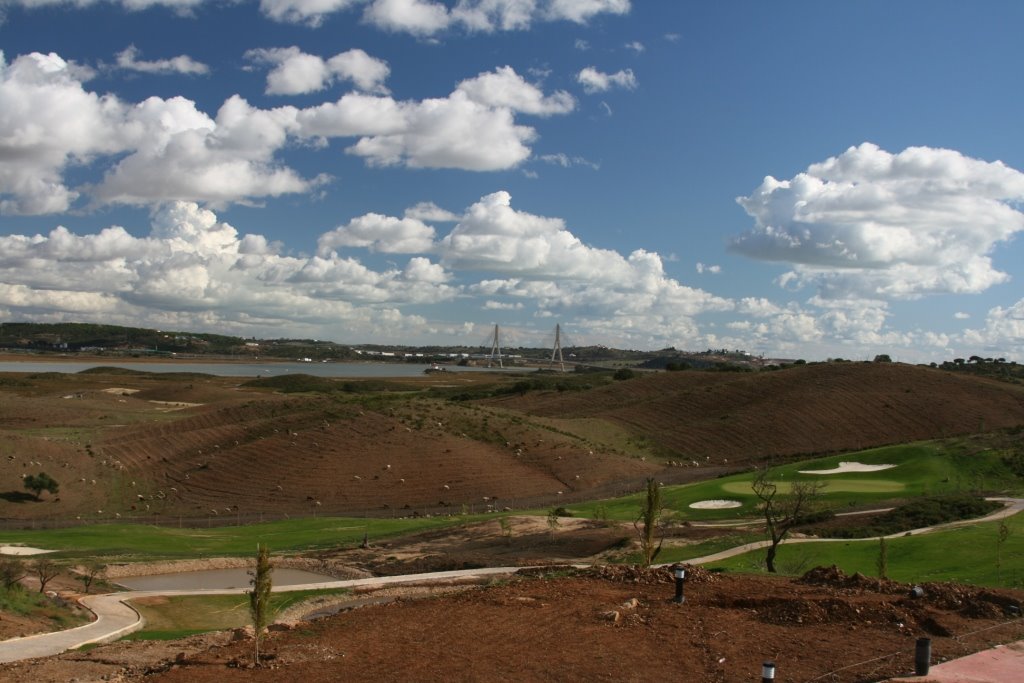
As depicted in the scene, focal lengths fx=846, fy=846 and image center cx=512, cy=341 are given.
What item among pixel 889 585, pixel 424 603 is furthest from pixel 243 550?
pixel 889 585

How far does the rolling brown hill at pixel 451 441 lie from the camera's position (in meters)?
57.7

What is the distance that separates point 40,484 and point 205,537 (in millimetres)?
19020

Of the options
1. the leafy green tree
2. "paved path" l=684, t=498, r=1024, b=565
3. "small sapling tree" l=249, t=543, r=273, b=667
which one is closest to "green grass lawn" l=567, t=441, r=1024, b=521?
"paved path" l=684, t=498, r=1024, b=565

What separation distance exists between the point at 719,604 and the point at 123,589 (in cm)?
2042

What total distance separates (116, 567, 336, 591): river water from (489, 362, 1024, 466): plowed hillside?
50350 mm

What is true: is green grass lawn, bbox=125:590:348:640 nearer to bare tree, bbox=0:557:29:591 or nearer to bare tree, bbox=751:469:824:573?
bare tree, bbox=0:557:29:591

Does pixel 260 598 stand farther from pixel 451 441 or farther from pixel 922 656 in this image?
pixel 451 441

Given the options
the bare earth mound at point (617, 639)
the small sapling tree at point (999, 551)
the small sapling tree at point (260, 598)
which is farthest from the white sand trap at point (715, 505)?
the small sapling tree at point (260, 598)

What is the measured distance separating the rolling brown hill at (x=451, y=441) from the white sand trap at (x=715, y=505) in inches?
474

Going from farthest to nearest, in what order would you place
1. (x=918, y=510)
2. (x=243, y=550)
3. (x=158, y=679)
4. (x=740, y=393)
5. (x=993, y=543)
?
(x=740, y=393) < (x=243, y=550) < (x=918, y=510) < (x=993, y=543) < (x=158, y=679)

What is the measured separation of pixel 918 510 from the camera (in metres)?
35.8

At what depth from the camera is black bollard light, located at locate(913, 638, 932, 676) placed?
12.8 metres

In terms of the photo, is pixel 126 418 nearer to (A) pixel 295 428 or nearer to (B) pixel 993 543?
(A) pixel 295 428

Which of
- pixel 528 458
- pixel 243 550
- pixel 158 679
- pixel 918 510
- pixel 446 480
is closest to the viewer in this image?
pixel 158 679
